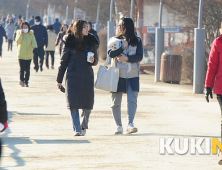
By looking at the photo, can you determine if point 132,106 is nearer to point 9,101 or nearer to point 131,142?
point 131,142

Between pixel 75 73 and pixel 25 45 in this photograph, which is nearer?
pixel 75 73

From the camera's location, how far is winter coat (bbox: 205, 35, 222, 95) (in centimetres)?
729

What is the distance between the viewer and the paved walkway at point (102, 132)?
729 cm

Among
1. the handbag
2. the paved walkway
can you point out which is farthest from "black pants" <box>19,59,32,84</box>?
the handbag

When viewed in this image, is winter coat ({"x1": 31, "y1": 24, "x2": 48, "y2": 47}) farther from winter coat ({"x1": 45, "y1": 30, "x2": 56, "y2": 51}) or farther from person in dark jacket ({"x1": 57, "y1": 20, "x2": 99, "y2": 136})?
person in dark jacket ({"x1": 57, "y1": 20, "x2": 99, "y2": 136})

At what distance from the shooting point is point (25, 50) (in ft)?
54.2

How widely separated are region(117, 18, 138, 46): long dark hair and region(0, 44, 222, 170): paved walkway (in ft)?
4.11

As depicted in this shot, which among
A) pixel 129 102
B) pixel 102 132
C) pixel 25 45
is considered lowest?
pixel 102 132

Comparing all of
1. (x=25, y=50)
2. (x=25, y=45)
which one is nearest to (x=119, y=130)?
(x=25, y=50)

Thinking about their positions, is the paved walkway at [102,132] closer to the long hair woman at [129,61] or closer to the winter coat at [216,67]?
the long hair woman at [129,61]

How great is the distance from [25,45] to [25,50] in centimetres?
16

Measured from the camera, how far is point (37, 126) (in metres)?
10.1

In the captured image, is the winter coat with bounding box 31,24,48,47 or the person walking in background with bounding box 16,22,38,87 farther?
the winter coat with bounding box 31,24,48,47

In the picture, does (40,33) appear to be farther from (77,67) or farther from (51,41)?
(77,67)
